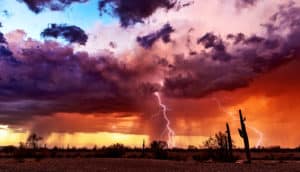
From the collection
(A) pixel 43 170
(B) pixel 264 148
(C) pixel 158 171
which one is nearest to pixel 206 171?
(C) pixel 158 171

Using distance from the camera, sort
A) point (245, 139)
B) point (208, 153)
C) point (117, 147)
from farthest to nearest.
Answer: point (117, 147)
point (208, 153)
point (245, 139)

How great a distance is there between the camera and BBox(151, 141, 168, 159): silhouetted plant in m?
70.0

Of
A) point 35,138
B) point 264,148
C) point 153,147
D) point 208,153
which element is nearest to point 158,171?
point 208,153

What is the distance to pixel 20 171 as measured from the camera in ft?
116

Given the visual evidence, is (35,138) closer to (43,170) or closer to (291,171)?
(43,170)

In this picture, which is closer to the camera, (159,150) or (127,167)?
(127,167)

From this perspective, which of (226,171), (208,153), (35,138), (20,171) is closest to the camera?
(20,171)

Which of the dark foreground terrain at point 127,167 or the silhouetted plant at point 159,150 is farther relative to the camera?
the silhouetted plant at point 159,150

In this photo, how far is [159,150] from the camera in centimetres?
7325

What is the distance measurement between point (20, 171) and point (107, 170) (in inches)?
303

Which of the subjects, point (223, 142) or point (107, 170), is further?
point (223, 142)

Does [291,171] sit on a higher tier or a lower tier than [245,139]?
lower

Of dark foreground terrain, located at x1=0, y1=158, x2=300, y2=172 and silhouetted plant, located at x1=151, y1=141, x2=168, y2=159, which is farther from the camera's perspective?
silhouetted plant, located at x1=151, y1=141, x2=168, y2=159

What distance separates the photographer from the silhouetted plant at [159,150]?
230 feet
